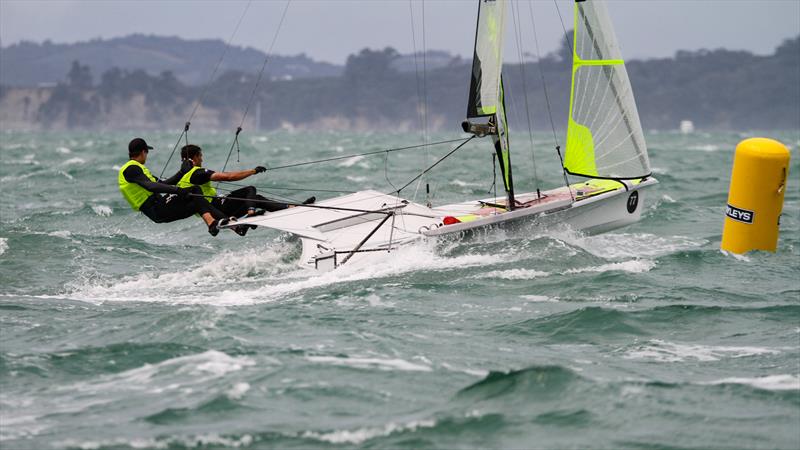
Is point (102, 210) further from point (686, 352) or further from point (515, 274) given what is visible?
point (686, 352)

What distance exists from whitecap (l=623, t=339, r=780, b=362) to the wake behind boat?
332cm

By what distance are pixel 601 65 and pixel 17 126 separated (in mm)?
181250

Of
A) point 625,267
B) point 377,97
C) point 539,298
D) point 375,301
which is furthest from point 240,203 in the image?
point 377,97

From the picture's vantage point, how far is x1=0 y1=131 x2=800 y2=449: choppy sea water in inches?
218

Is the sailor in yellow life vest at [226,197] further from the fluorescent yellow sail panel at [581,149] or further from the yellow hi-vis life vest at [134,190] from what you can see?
the fluorescent yellow sail panel at [581,149]

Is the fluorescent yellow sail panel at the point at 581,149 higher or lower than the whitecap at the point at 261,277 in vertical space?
higher

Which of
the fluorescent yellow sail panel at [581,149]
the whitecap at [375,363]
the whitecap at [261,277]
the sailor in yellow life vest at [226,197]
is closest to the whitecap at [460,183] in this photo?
the fluorescent yellow sail panel at [581,149]

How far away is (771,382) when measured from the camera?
250 inches

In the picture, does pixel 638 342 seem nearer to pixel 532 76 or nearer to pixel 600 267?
pixel 600 267

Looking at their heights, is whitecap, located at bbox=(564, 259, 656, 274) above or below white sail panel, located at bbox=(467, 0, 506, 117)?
below

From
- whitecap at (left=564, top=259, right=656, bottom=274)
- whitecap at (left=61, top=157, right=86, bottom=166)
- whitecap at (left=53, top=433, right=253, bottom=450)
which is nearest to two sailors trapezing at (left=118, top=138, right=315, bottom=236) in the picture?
whitecap at (left=564, top=259, right=656, bottom=274)

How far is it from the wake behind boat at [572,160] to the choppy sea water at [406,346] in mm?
332

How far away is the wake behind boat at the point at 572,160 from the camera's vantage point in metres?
10.7

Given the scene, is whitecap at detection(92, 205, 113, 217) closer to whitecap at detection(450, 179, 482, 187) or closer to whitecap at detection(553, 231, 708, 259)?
whitecap at detection(450, 179, 482, 187)
